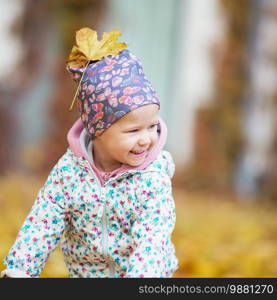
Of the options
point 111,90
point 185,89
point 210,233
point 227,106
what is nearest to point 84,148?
point 111,90

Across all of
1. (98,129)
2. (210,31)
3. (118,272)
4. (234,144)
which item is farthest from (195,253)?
(210,31)

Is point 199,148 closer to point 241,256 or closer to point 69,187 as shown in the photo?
point 241,256

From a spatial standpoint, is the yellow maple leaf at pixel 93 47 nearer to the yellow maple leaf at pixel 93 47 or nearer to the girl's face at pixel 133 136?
the yellow maple leaf at pixel 93 47

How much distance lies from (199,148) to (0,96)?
3.11m

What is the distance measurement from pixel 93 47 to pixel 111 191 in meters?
0.62

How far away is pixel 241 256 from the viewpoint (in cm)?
473

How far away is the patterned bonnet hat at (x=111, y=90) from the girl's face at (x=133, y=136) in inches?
1.1

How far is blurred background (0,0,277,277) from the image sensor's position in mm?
8148

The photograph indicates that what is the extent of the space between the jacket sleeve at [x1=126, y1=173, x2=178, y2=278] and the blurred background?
3900 mm

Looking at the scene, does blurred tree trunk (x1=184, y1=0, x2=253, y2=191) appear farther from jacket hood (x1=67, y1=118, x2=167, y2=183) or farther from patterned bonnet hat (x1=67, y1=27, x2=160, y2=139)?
patterned bonnet hat (x1=67, y1=27, x2=160, y2=139)

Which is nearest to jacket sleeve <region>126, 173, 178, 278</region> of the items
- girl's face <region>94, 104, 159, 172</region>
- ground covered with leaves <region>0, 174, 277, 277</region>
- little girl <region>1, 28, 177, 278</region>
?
little girl <region>1, 28, 177, 278</region>

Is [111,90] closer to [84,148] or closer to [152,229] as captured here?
[84,148]

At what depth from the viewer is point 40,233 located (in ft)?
8.98

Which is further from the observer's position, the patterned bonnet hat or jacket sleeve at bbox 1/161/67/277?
jacket sleeve at bbox 1/161/67/277
